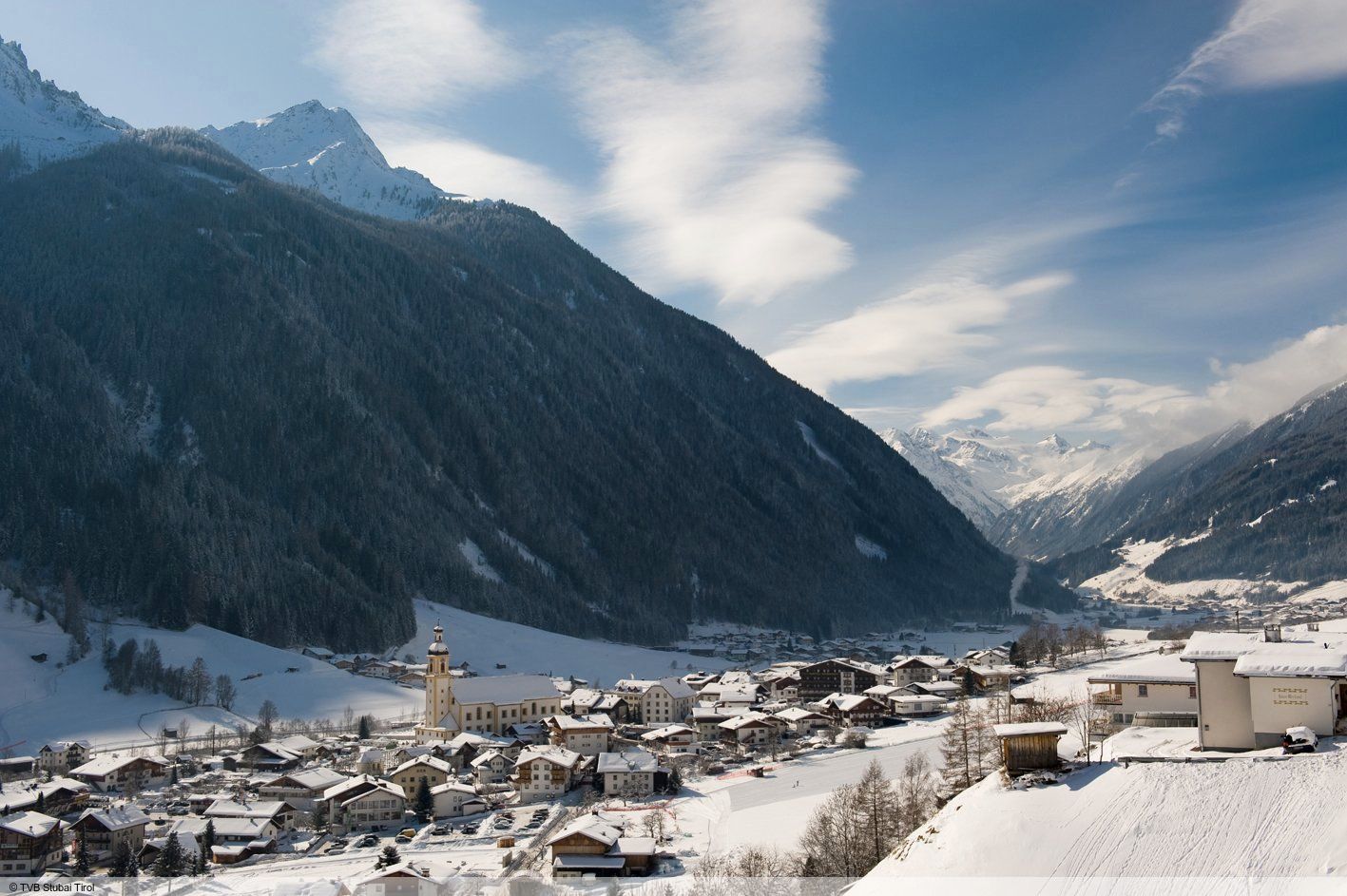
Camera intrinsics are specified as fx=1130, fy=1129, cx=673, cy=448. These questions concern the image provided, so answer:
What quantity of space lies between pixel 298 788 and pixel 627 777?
17049mm

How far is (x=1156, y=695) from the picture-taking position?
29.3m

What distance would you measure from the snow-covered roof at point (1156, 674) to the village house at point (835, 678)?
216ft

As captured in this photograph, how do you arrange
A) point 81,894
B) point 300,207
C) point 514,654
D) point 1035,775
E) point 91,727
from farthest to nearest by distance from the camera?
point 300,207 < point 514,654 < point 91,727 < point 81,894 < point 1035,775

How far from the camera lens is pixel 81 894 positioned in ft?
128

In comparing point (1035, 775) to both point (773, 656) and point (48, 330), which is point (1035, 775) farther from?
point (48, 330)

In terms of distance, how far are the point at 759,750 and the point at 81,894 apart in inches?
1528

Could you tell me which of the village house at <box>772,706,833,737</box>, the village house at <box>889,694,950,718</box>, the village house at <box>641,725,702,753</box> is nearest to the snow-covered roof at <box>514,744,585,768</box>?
the village house at <box>641,725,702,753</box>

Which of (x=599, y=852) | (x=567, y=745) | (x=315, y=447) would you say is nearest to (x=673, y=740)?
(x=567, y=745)

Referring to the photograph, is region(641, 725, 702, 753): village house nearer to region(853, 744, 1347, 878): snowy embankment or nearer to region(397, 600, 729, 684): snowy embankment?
region(397, 600, 729, 684): snowy embankment

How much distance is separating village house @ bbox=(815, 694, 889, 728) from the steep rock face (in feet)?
174

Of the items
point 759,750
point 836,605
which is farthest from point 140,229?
point 759,750

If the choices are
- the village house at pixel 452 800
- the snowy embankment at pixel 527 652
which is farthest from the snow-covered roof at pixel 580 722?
the snowy embankment at pixel 527 652

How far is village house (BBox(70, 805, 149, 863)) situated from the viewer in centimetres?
4788

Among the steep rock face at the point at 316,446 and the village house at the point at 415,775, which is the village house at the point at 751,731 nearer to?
the village house at the point at 415,775
